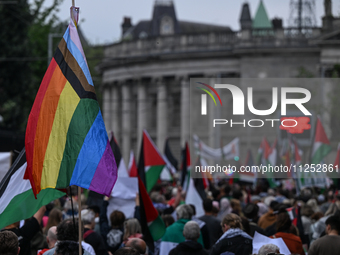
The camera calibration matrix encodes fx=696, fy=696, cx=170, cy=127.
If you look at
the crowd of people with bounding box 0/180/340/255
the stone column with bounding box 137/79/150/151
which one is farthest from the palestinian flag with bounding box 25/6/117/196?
the stone column with bounding box 137/79/150/151

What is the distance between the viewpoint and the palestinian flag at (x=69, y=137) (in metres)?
6.37

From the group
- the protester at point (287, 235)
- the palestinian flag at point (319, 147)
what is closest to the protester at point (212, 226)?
the protester at point (287, 235)

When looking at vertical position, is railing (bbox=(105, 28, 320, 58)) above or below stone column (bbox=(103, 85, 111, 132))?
above

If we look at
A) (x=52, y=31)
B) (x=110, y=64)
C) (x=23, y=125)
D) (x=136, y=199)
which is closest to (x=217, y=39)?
(x=110, y=64)

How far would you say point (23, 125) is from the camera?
35.7 m

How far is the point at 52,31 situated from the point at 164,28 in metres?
26.3

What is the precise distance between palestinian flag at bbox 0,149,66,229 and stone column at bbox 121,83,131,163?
55103 millimetres

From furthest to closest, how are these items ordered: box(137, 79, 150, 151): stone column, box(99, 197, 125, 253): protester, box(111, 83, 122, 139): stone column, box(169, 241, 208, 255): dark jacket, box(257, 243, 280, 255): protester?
box(111, 83, 122, 139): stone column → box(137, 79, 150, 151): stone column → box(99, 197, 125, 253): protester → box(169, 241, 208, 255): dark jacket → box(257, 243, 280, 255): protester

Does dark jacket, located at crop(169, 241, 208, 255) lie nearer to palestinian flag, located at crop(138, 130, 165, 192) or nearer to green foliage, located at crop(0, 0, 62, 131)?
palestinian flag, located at crop(138, 130, 165, 192)

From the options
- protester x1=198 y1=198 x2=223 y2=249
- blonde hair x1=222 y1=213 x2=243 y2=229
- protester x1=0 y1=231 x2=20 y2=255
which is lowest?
protester x1=198 y1=198 x2=223 y2=249

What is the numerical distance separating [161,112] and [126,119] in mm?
4497

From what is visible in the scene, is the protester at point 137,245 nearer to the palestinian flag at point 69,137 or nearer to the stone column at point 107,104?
the palestinian flag at point 69,137

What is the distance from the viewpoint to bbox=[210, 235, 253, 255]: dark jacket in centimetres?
763

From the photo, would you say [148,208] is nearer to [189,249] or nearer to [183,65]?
[189,249]
